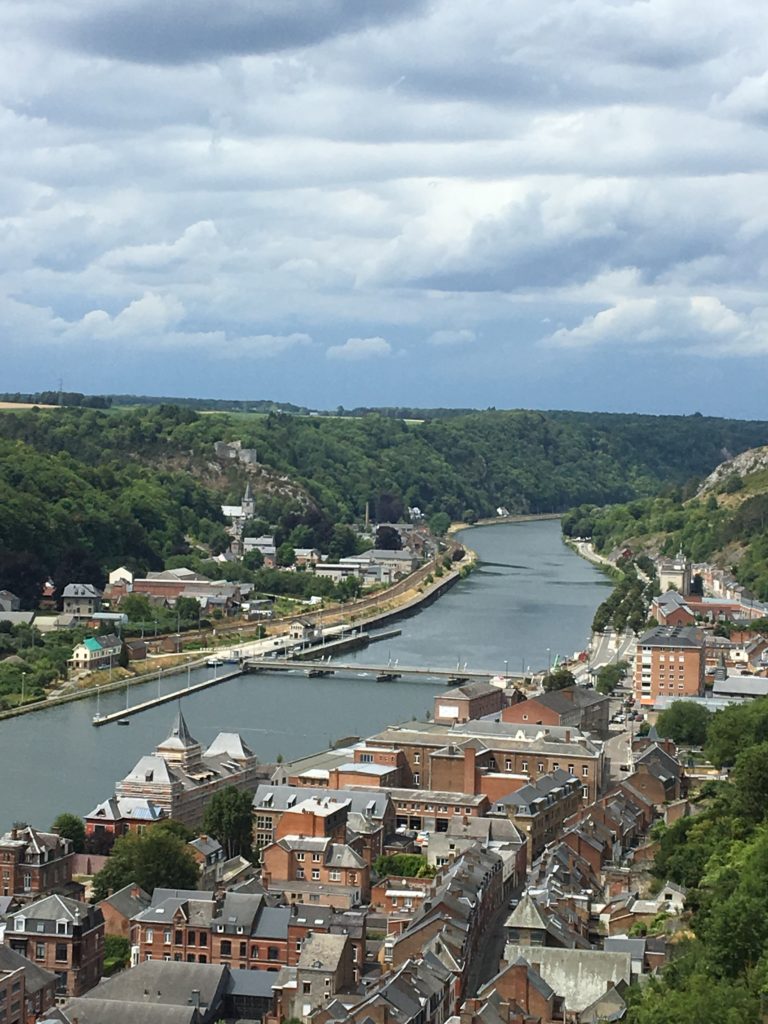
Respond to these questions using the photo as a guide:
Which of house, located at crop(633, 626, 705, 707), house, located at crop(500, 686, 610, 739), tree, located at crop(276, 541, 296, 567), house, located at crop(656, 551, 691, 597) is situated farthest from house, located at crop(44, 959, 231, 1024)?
tree, located at crop(276, 541, 296, 567)

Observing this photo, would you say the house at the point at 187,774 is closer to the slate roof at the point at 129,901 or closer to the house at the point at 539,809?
the house at the point at 539,809

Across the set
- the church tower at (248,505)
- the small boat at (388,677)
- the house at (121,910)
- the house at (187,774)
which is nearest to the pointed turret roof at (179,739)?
the house at (187,774)

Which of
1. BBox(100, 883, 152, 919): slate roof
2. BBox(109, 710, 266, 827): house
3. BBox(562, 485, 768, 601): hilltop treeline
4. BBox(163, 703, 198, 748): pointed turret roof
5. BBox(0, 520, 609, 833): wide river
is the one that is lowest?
BBox(0, 520, 609, 833): wide river

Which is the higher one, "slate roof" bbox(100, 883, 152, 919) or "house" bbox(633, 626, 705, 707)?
"house" bbox(633, 626, 705, 707)

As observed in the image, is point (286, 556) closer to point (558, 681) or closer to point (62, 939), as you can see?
point (558, 681)

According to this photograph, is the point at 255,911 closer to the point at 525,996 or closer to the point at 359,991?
the point at 359,991

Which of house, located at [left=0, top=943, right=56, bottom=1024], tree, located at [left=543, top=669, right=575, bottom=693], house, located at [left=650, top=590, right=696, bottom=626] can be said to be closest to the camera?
house, located at [left=0, top=943, right=56, bottom=1024]

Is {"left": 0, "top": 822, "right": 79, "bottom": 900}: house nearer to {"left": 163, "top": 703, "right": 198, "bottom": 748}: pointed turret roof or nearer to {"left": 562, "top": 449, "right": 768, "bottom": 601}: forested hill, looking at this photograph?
{"left": 163, "top": 703, "right": 198, "bottom": 748}: pointed turret roof

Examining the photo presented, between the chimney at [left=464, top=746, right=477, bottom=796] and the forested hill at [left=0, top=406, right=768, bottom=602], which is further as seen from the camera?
the forested hill at [left=0, top=406, right=768, bottom=602]
